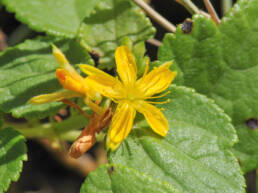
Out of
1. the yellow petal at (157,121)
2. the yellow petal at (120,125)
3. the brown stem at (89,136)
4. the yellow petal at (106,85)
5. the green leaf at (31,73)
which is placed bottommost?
the yellow petal at (157,121)

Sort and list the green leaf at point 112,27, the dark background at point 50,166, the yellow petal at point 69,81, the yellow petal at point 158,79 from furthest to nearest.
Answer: the dark background at point 50,166, the green leaf at point 112,27, the yellow petal at point 158,79, the yellow petal at point 69,81

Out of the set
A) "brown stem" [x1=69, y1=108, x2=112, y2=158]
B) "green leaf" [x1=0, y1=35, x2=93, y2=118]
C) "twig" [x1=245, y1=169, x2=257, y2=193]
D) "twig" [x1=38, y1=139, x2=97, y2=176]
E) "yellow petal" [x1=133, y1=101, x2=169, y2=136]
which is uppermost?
"green leaf" [x1=0, y1=35, x2=93, y2=118]

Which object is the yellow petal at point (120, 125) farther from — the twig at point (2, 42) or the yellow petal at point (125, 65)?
the twig at point (2, 42)

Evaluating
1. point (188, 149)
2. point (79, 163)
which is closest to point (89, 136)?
point (188, 149)

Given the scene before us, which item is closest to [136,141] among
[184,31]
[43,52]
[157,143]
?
[157,143]

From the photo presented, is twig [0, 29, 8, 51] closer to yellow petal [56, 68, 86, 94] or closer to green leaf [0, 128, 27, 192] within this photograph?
green leaf [0, 128, 27, 192]

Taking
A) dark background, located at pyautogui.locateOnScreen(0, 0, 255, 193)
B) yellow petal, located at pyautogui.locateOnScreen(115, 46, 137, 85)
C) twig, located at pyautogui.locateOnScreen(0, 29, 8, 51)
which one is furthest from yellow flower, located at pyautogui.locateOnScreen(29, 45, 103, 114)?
twig, located at pyautogui.locateOnScreen(0, 29, 8, 51)

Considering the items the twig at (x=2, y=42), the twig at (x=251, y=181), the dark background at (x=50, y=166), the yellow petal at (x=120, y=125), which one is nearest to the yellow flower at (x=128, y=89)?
the yellow petal at (x=120, y=125)
